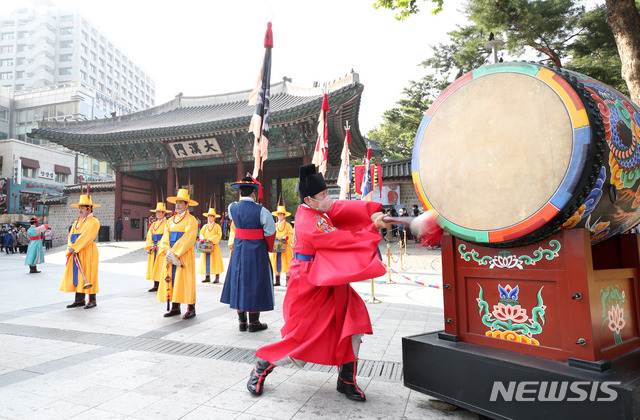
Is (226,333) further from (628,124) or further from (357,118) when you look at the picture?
(357,118)

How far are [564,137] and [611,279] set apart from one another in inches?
30.9

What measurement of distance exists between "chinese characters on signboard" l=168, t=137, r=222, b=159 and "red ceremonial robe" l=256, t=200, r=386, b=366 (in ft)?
56.4

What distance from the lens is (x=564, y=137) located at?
169cm

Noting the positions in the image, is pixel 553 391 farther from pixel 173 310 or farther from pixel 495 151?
pixel 173 310

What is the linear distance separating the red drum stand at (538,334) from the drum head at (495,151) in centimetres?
22

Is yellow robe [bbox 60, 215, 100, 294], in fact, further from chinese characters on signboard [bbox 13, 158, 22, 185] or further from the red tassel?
chinese characters on signboard [bbox 13, 158, 22, 185]

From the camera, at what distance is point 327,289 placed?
2410mm

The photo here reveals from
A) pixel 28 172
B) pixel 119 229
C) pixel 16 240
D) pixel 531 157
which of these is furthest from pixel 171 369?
pixel 28 172

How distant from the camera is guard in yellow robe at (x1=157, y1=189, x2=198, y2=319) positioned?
4.67 meters

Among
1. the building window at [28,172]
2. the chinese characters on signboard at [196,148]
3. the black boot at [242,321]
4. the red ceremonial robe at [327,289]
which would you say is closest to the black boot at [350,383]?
the red ceremonial robe at [327,289]

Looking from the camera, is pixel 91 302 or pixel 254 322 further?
pixel 91 302

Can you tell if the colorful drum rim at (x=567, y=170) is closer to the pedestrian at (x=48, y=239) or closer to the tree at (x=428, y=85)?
the tree at (x=428, y=85)

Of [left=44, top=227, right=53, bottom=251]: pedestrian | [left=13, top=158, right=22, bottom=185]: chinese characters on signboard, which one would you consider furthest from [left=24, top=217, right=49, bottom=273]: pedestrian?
[left=13, top=158, right=22, bottom=185]: chinese characters on signboard

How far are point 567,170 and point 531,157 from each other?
17cm
